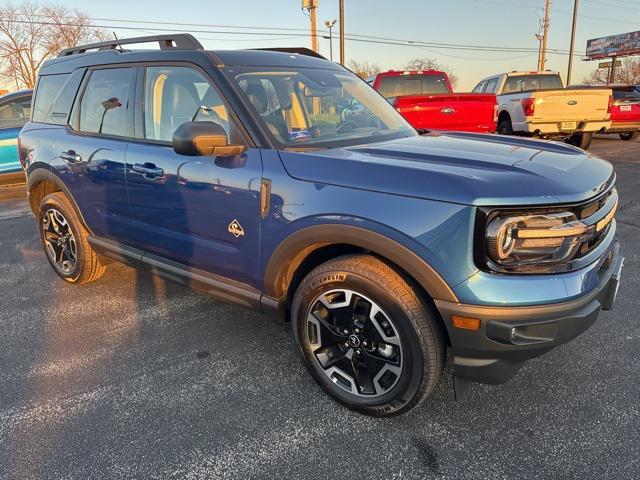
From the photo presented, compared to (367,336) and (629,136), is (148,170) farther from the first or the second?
(629,136)

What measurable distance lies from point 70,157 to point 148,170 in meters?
1.12

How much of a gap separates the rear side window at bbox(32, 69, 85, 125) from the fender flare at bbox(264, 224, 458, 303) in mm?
2594

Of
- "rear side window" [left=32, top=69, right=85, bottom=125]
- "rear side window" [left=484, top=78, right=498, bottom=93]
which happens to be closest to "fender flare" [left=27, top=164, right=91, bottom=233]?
"rear side window" [left=32, top=69, right=85, bottom=125]

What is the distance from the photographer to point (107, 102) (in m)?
3.62

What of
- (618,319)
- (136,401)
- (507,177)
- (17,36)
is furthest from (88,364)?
(17,36)

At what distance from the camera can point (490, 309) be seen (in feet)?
6.49

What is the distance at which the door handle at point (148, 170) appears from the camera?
9.98 ft

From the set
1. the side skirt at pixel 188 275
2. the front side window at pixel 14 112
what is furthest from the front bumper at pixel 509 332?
the front side window at pixel 14 112

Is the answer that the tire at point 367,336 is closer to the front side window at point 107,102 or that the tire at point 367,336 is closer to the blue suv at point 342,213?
the blue suv at point 342,213

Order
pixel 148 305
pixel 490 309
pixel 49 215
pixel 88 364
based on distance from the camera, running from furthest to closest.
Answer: pixel 49 215, pixel 148 305, pixel 88 364, pixel 490 309

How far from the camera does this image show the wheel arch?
6.83ft

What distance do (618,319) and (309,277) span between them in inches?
92.8

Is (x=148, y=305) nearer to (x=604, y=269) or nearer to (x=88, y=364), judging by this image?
Result: (x=88, y=364)

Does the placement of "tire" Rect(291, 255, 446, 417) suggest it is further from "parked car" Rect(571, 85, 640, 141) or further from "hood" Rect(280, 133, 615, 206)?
"parked car" Rect(571, 85, 640, 141)
